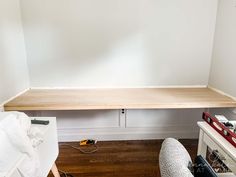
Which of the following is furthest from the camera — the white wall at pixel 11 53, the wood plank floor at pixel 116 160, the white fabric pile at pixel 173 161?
the wood plank floor at pixel 116 160

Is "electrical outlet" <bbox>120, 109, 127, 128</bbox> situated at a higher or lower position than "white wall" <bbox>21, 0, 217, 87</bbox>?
lower

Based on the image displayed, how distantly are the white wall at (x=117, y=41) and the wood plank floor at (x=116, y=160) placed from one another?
0.72m

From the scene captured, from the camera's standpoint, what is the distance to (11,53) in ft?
6.28

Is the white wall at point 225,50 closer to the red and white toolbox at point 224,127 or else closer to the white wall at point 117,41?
the white wall at point 117,41

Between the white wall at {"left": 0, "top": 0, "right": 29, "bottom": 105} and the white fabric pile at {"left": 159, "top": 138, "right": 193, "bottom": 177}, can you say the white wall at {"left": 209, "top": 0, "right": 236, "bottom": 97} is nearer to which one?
the white fabric pile at {"left": 159, "top": 138, "right": 193, "bottom": 177}

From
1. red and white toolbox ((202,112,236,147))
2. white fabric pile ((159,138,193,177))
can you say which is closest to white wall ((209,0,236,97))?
red and white toolbox ((202,112,236,147))

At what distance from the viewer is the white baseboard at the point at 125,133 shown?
248cm

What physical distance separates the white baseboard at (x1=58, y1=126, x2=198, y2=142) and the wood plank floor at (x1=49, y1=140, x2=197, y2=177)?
0.23 ft

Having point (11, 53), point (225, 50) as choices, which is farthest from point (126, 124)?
point (11, 53)

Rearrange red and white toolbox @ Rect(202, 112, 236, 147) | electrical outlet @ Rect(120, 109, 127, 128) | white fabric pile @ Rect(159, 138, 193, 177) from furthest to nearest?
1. electrical outlet @ Rect(120, 109, 127, 128)
2. red and white toolbox @ Rect(202, 112, 236, 147)
3. white fabric pile @ Rect(159, 138, 193, 177)

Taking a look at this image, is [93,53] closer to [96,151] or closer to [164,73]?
[164,73]

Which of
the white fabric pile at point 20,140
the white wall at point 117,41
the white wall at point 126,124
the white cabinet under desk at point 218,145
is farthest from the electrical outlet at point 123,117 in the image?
the white fabric pile at point 20,140

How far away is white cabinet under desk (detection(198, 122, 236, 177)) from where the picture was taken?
948 millimetres

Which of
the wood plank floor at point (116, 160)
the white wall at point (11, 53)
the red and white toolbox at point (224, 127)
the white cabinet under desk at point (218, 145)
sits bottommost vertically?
the wood plank floor at point (116, 160)
